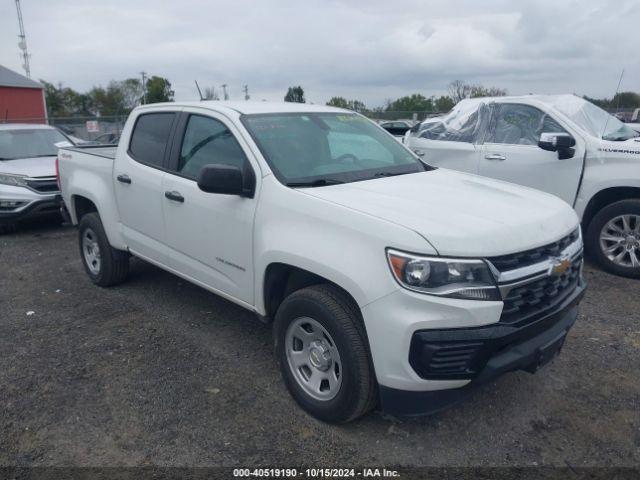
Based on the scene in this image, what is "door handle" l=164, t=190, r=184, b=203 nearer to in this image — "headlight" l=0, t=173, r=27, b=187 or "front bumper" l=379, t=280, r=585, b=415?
"front bumper" l=379, t=280, r=585, b=415

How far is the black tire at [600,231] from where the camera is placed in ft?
17.8

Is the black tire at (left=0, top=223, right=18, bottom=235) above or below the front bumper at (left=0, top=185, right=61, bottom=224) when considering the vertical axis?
below

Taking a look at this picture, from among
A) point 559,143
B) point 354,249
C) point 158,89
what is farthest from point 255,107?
point 158,89

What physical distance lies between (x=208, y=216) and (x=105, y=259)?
6.77 ft

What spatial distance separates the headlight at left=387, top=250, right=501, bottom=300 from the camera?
8.41 feet

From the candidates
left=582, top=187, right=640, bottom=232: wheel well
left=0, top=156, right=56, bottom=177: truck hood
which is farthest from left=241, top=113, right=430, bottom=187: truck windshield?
left=0, top=156, right=56, bottom=177: truck hood

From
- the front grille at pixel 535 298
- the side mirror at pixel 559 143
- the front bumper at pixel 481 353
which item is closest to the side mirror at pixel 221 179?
the front bumper at pixel 481 353

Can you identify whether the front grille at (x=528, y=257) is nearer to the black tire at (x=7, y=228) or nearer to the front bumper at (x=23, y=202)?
the front bumper at (x=23, y=202)

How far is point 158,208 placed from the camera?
4.32m

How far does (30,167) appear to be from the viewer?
8266mm

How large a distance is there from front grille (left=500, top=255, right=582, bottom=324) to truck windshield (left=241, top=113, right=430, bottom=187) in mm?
1329

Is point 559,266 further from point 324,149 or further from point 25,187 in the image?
point 25,187

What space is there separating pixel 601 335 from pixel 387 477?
8.13 feet

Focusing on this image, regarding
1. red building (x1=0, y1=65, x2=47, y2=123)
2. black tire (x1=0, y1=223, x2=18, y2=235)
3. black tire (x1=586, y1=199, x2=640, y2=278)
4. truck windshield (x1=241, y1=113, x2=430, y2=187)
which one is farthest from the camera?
red building (x1=0, y1=65, x2=47, y2=123)
